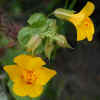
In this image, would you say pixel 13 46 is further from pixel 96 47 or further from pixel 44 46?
pixel 96 47

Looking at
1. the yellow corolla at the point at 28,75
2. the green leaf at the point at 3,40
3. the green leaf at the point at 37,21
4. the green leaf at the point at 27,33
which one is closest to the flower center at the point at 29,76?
the yellow corolla at the point at 28,75

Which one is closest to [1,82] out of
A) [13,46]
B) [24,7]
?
[13,46]

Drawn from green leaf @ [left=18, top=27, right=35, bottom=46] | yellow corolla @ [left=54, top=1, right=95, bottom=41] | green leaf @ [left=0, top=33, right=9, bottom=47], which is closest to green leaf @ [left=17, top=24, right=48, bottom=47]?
green leaf @ [left=18, top=27, right=35, bottom=46]

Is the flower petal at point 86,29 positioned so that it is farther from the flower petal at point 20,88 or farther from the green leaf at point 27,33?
the flower petal at point 20,88

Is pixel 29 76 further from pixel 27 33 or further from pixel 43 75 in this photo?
pixel 27 33

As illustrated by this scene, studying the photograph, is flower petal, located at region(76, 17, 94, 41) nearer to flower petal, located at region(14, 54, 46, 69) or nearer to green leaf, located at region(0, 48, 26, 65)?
flower petal, located at region(14, 54, 46, 69)

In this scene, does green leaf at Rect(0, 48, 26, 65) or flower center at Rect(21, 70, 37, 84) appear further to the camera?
green leaf at Rect(0, 48, 26, 65)

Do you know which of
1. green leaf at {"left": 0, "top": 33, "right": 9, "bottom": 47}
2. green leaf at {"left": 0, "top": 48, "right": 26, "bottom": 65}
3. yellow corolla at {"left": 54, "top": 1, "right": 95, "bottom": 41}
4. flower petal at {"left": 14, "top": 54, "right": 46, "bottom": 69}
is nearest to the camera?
flower petal at {"left": 14, "top": 54, "right": 46, "bottom": 69}
